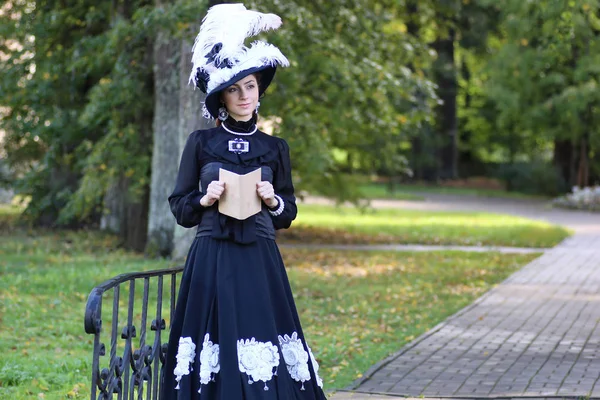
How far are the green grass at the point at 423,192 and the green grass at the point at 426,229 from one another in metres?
9.83

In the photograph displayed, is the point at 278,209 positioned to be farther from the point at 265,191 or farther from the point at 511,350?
the point at 511,350

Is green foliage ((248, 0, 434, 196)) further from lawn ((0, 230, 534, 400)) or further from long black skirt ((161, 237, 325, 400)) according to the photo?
long black skirt ((161, 237, 325, 400))

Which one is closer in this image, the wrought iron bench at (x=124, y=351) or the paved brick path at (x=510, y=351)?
the wrought iron bench at (x=124, y=351)

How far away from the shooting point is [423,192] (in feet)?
143

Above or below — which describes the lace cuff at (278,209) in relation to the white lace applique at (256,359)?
above

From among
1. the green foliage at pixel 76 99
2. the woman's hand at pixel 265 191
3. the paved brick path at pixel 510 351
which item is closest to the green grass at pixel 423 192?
the green foliage at pixel 76 99

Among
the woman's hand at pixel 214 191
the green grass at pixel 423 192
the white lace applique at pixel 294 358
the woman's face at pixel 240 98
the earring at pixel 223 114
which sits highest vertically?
the woman's face at pixel 240 98

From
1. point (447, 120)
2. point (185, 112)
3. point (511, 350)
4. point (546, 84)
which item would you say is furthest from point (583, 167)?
point (511, 350)

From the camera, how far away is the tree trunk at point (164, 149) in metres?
15.5

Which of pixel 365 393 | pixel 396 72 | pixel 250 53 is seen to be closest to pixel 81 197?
pixel 396 72

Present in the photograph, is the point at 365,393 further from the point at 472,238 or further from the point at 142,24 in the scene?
the point at 472,238

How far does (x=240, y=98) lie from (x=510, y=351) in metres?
4.75

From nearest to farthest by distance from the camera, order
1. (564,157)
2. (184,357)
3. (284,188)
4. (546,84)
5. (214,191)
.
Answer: (214,191), (184,357), (284,188), (546,84), (564,157)

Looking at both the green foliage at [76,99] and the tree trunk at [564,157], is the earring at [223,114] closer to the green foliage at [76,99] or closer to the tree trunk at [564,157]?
the green foliage at [76,99]
